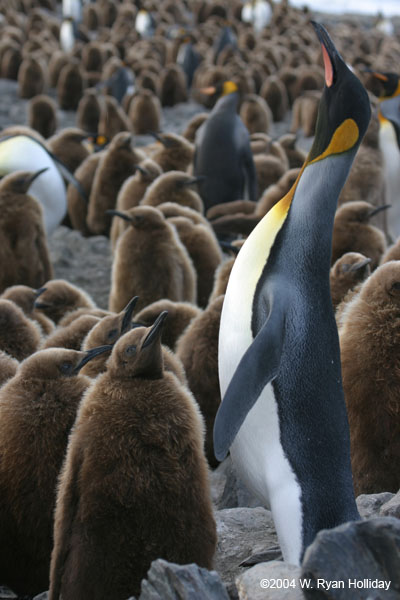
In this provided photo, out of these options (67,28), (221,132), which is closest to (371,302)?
(221,132)

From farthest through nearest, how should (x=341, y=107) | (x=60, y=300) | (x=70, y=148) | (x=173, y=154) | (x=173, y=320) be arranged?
(x=70, y=148)
(x=173, y=154)
(x=60, y=300)
(x=173, y=320)
(x=341, y=107)

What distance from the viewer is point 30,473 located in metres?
2.35

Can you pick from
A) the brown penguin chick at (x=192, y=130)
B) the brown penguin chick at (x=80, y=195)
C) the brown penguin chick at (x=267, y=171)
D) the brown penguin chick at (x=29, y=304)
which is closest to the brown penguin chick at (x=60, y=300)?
the brown penguin chick at (x=29, y=304)

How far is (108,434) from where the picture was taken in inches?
86.4

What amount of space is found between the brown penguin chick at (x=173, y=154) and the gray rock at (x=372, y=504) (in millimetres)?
5099

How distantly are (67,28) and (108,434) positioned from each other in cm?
1614

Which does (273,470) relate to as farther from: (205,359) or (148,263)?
(148,263)

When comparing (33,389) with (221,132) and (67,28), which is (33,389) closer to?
(221,132)

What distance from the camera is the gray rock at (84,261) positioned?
5812 mm

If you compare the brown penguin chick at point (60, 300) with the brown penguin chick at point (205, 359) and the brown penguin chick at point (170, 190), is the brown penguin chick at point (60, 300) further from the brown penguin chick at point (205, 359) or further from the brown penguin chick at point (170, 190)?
the brown penguin chick at point (170, 190)

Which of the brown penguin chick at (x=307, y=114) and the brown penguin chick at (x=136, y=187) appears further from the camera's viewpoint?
the brown penguin chick at (x=307, y=114)

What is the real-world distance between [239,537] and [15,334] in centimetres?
136

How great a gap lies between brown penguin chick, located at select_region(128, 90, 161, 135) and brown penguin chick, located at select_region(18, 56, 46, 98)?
2158 millimetres

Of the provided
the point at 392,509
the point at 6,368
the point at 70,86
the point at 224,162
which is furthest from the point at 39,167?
the point at 70,86
